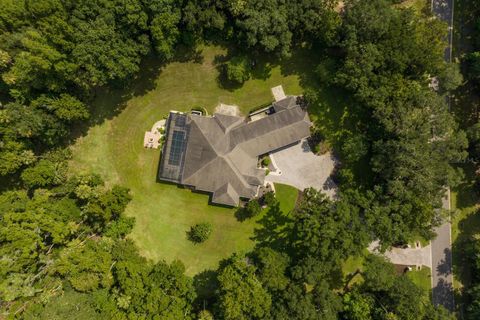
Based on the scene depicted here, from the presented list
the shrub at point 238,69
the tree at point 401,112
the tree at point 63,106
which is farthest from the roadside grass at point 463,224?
the tree at point 63,106

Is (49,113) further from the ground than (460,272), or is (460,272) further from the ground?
(49,113)

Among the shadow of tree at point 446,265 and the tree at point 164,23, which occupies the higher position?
the tree at point 164,23

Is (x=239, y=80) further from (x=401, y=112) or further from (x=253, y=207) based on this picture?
(x=401, y=112)

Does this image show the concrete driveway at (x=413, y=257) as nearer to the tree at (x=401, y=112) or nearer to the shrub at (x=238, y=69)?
the tree at (x=401, y=112)

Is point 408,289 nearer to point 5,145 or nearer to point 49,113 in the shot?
point 49,113

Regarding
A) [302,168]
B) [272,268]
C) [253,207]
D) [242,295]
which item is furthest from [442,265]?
[242,295]

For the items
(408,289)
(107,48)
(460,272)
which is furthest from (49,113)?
(460,272)
